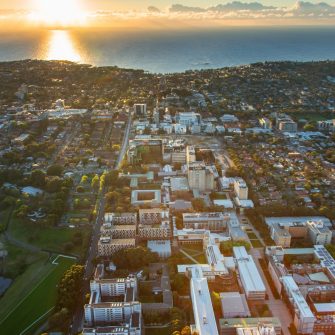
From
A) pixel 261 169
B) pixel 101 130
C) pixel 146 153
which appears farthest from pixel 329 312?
pixel 101 130

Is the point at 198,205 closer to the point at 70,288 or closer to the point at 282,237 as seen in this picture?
the point at 282,237

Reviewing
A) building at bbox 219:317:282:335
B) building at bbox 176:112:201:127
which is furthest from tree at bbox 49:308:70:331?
building at bbox 176:112:201:127

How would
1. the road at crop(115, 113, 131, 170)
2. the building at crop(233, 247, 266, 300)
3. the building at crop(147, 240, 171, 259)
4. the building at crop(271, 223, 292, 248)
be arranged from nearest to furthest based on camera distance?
the building at crop(233, 247, 266, 300) < the building at crop(147, 240, 171, 259) < the building at crop(271, 223, 292, 248) < the road at crop(115, 113, 131, 170)

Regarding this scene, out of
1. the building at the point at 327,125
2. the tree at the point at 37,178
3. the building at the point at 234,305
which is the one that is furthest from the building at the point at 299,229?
the building at the point at 327,125

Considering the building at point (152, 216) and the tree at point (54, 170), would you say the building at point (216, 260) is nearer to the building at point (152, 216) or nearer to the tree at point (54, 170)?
the building at point (152, 216)

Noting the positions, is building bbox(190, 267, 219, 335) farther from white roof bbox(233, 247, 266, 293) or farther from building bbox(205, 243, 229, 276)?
white roof bbox(233, 247, 266, 293)
